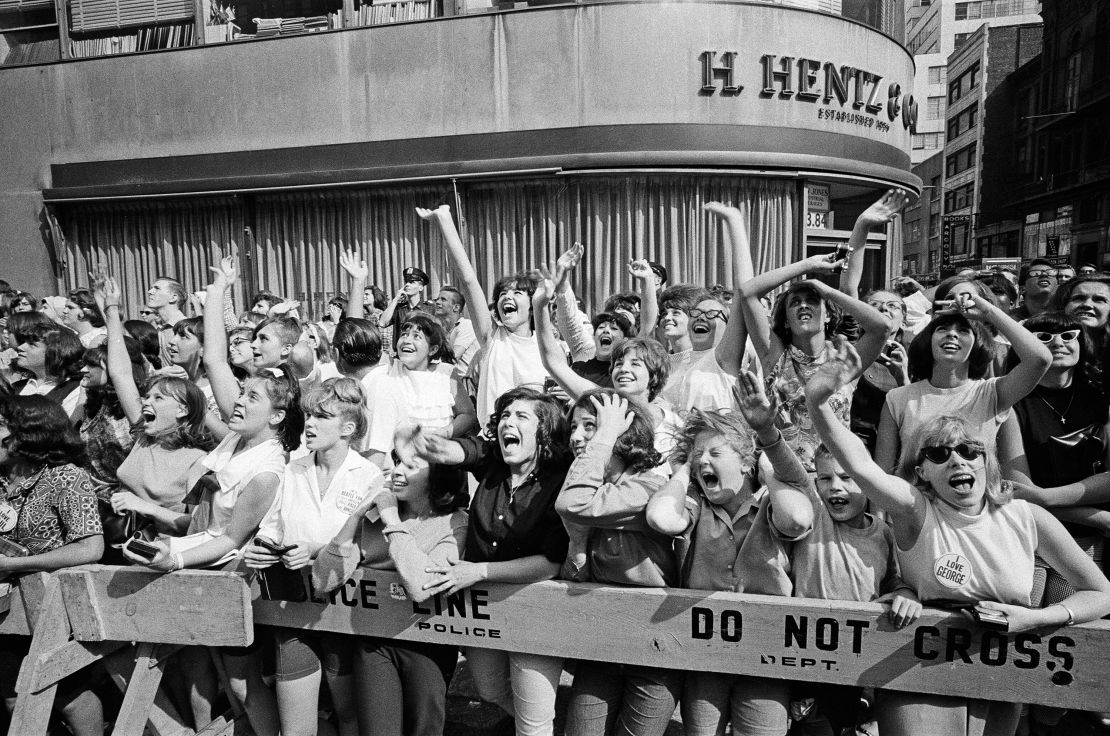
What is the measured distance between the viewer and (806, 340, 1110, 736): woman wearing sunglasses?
7.65 ft

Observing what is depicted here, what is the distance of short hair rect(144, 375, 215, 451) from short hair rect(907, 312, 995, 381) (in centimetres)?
348

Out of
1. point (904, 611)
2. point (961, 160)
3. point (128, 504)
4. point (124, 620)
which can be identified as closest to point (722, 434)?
point (904, 611)

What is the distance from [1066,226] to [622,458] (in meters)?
44.0

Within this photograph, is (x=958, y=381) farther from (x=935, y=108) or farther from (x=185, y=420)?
(x=935, y=108)

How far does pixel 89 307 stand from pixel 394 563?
285 inches

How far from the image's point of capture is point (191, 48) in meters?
10.1

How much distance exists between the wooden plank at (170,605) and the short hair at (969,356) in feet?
10.3

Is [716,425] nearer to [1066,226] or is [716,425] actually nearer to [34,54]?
[34,54]

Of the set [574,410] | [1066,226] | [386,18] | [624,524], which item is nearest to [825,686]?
[624,524]

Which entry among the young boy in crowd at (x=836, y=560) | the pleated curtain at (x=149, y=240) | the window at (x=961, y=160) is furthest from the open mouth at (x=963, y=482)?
the window at (x=961, y=160)

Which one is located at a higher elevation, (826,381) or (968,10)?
(968,10)

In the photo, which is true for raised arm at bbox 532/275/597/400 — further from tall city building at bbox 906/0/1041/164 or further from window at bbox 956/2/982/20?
window at bbox 956/2/982/20

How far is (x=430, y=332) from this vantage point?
452cm

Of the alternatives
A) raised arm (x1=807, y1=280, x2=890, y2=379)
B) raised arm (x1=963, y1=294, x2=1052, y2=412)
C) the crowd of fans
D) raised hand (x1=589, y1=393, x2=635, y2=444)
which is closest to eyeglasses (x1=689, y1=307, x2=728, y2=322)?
the crowd of fans
